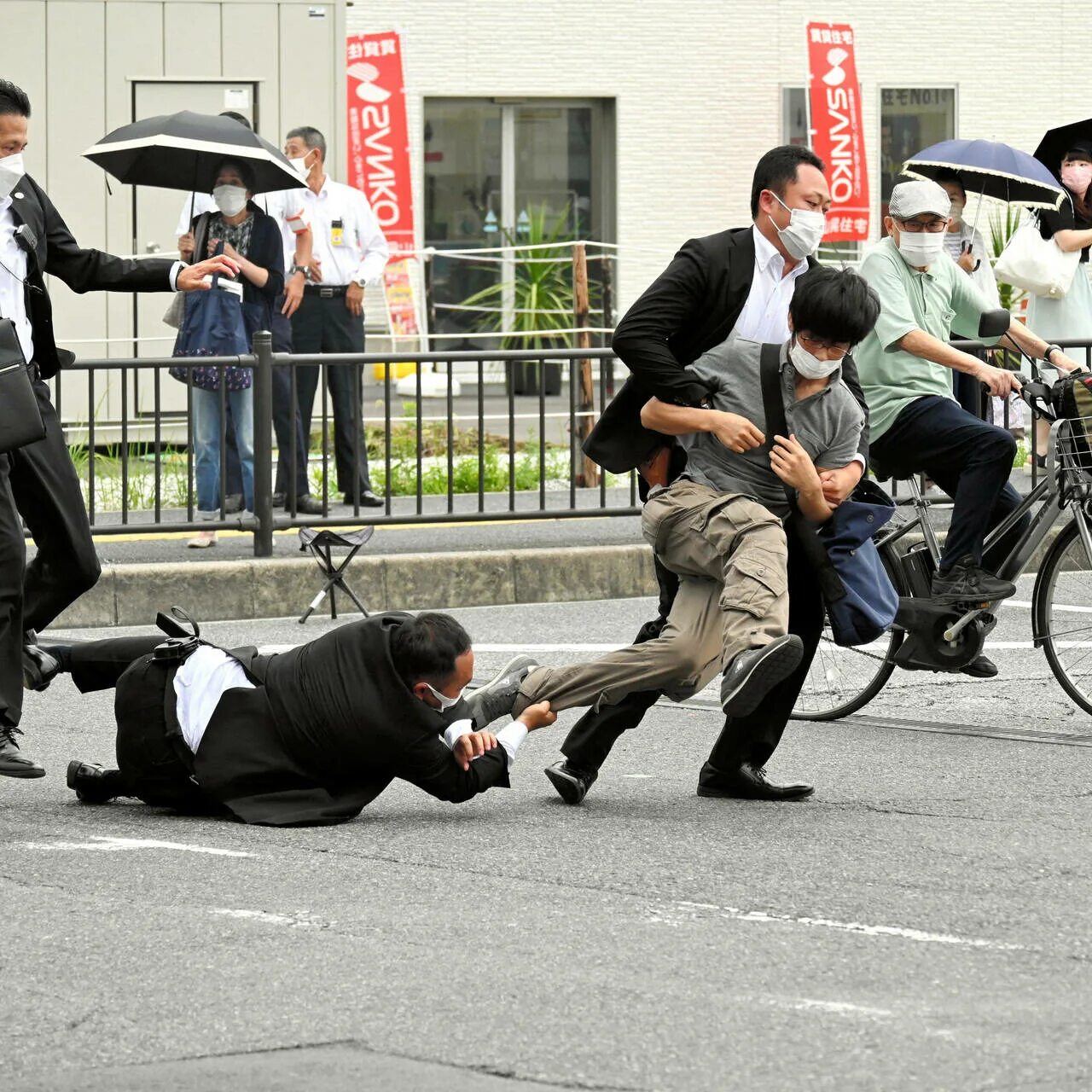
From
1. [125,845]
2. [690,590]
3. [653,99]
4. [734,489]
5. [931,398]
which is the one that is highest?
[653,99]

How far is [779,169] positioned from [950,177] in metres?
5.38

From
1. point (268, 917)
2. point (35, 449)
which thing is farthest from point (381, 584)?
point (268, 917)

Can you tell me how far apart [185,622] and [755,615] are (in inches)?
70.1

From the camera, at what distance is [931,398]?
318 inches

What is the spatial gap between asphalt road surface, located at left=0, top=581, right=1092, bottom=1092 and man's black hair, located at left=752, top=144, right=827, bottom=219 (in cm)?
182

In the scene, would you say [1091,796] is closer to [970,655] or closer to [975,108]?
[970,655]

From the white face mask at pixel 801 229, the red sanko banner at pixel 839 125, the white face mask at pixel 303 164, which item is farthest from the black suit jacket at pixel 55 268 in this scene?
the red sanko banner at pixel 839 125

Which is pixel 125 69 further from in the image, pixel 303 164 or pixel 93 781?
pixel 93 781

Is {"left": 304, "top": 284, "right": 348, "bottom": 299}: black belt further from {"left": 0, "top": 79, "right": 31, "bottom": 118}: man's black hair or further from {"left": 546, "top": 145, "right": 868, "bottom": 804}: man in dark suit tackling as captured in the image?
{"left": 546, "top": 145, "right": 868, "bottom": 804}: man in dark suit tackling

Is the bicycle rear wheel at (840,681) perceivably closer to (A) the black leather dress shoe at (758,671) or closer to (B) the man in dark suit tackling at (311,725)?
(B) the man in dark suit tackling at (311,725)

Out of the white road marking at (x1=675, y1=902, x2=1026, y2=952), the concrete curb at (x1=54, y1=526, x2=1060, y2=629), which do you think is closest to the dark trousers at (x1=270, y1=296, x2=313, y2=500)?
the concrete curb at (x1=54, y1=526, x2=1060, y2=629)

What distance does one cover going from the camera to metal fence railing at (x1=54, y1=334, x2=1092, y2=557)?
449 inches

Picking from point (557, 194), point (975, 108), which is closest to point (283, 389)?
point (557, 194)

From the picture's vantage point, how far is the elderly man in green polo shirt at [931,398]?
7.97 m
